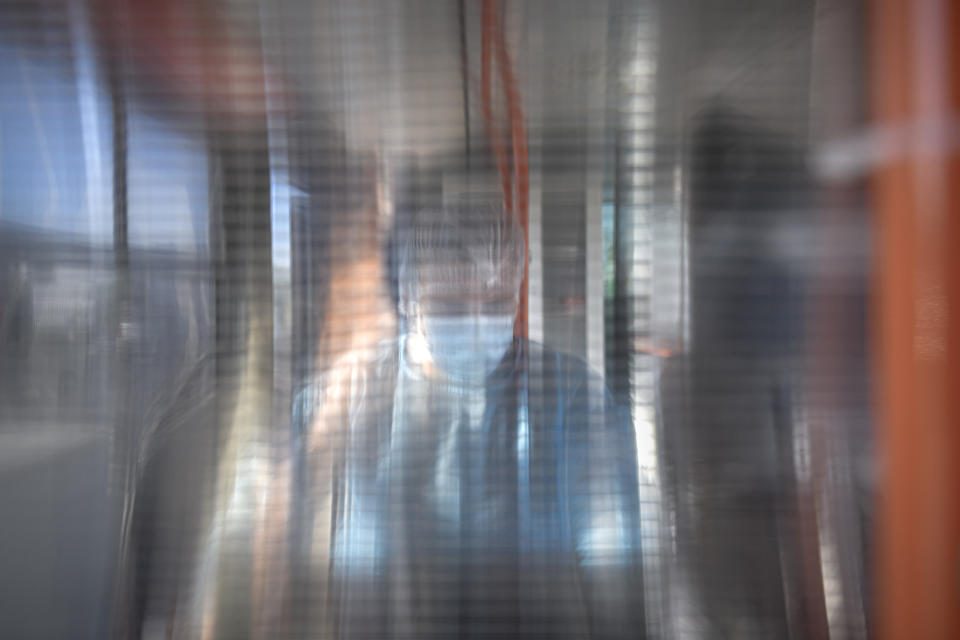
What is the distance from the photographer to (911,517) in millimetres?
647

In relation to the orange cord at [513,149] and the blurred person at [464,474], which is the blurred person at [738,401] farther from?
the orange cord at [513,149]

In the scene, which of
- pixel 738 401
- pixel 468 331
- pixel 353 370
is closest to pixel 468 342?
pixel 468 331

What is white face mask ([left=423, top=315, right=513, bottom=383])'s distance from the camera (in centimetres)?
67

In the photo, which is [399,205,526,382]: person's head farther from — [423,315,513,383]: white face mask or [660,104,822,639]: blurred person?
[660,104,822,639]: blurred person

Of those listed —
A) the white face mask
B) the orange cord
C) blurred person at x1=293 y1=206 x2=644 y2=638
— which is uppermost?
the orange cord

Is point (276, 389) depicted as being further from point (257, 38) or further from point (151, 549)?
point (257, 38)

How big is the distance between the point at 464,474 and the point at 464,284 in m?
0.21

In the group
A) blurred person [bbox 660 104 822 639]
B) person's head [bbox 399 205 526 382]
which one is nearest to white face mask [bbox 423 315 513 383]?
person's head [bbox 399 205 526 382]

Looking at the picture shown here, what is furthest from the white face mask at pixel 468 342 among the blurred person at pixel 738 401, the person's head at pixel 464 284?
the blurred person at pixel 738 401

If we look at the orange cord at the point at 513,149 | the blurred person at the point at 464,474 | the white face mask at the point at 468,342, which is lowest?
the blurred person at the point at 464,474

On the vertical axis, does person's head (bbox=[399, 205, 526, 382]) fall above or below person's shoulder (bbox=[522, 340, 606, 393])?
above

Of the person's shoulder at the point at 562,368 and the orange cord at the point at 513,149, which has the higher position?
the orange cord at the point at 513,149

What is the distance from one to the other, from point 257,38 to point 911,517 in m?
0.86

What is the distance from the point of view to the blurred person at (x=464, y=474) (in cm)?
67
